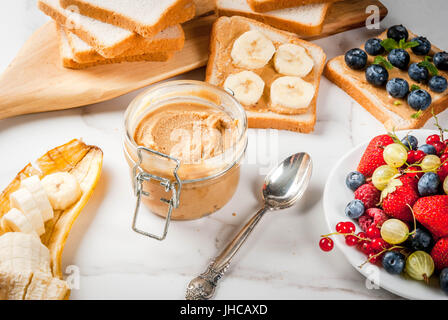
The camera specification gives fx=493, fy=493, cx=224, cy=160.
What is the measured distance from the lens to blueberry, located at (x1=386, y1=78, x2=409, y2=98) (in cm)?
202

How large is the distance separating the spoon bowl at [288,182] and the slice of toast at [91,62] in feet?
2.49

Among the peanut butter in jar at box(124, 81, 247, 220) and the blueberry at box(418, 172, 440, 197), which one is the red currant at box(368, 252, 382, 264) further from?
the peanut butter in jar at box(124, 81, 247, 220)

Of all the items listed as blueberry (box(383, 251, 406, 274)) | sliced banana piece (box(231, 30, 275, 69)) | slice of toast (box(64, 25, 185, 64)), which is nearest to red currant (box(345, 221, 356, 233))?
blueberry (box(383, 251, 406, 274))

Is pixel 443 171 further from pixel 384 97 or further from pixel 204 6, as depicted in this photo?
pixel 204 6

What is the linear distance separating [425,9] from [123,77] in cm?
164

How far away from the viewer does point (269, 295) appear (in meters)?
1.55

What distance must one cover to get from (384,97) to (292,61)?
417 mm

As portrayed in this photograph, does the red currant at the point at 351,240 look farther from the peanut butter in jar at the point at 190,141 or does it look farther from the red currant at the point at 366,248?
the peanut butter in jar at the point at 190,141

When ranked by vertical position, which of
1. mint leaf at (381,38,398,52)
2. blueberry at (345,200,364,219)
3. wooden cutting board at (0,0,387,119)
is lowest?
blueberry at (345,200,364,219)

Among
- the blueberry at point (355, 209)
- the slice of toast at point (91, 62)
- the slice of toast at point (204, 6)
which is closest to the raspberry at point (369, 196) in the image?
the blueberry at point (355, 209)

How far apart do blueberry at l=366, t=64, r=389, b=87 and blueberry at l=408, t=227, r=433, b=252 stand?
81 cm

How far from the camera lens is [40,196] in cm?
156

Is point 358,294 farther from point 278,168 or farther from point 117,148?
point 117,148

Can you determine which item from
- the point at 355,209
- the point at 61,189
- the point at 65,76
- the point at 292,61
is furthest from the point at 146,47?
Answer: the point at 355,209
